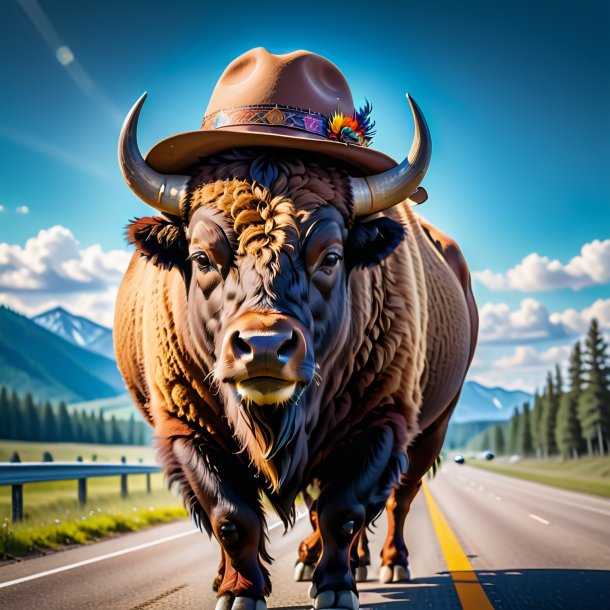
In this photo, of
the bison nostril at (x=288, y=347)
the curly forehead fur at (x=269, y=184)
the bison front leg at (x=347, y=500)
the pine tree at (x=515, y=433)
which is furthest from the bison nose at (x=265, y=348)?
the pine tree at (x=515, y=433)

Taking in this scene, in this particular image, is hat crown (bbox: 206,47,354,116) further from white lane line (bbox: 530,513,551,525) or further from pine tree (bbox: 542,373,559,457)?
pine tree (bbox: 542,373,559,457)

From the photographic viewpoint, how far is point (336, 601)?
168 inches

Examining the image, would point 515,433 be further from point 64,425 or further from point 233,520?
point 233,520

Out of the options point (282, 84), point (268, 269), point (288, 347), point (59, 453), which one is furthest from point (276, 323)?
point (59, 453)

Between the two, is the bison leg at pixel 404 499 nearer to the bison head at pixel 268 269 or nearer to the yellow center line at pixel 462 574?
the yellow center line at pixel 462 574

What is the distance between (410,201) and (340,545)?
363 centimetres

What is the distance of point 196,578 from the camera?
20.2ft

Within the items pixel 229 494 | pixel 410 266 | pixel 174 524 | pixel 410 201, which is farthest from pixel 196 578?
pixel 174 524

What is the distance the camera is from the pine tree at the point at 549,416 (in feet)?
295

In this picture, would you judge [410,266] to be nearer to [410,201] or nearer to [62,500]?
[410,201]

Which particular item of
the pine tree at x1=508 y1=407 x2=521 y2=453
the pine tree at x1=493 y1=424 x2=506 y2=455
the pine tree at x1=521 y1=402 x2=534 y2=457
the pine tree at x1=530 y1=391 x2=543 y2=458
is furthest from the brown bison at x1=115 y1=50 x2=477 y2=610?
the pine tree at x1=493 y1=424 x2=506 y2=455

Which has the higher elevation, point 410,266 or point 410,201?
point 410,201

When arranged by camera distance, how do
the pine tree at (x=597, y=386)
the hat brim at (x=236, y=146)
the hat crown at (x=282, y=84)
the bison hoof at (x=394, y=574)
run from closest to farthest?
1. the hat brim at (x=236, y=146)
2. the hat crown at (x=282, y=84)
3. the bison hoof at (x=394, y=574)
4. the pine tree at (x=597, y=386)

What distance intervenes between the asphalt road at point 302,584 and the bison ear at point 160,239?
7.41ft
